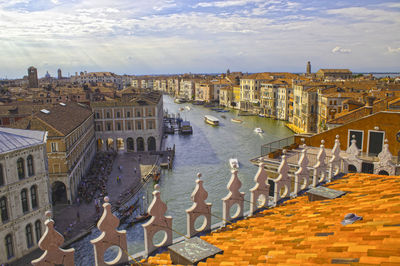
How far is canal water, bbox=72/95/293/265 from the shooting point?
22844 mm

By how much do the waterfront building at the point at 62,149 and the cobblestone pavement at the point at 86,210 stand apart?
6.08ft

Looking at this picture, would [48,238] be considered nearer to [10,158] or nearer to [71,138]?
[10,158]

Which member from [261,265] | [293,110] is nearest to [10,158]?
[261,265]

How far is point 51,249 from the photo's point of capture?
5.37 metres

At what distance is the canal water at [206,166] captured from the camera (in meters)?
22.8

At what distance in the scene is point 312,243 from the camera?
479 centimetres

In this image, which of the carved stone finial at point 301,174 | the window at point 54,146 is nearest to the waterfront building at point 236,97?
the window at point 54,146

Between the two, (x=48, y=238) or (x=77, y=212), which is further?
(x=77, y=212)

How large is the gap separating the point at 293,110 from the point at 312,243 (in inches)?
2620

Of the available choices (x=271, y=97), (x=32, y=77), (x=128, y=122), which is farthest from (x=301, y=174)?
(x=32, y=77)

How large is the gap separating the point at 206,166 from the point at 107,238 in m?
32.8

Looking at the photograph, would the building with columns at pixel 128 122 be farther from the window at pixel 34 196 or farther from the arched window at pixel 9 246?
the arched window at pixel 9 246

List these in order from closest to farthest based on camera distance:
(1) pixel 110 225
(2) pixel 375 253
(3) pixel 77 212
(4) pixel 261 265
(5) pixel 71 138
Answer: (2) pixel 375 253, (4) pixel 261 265, (1) pixel 110 225, (3) pixel 77 212, (5) pixel 71 138

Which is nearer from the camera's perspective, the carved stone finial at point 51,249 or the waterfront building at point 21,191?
the carved stone finial at point 51,249
